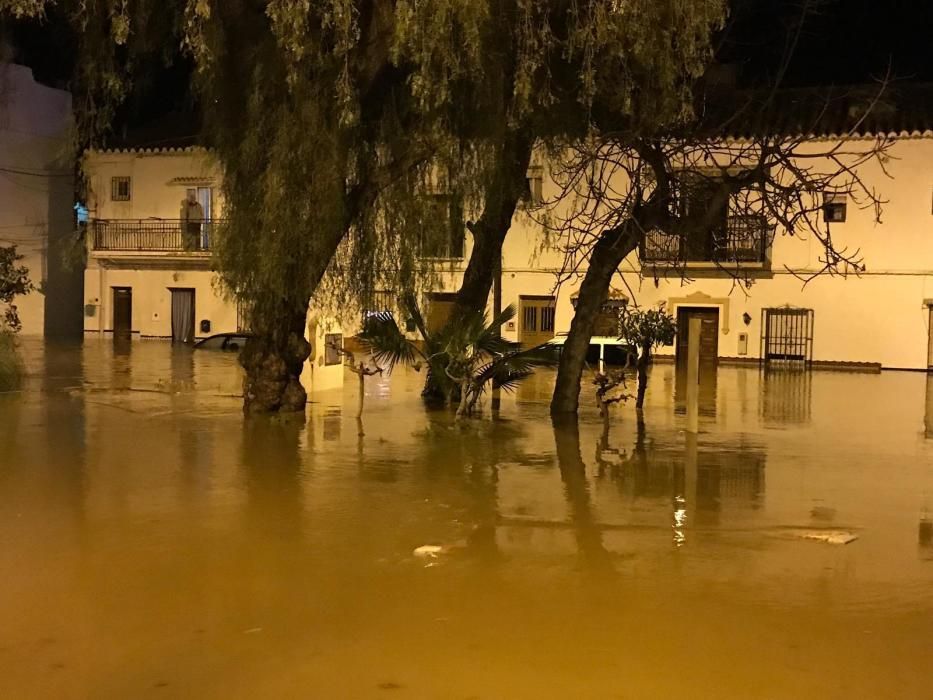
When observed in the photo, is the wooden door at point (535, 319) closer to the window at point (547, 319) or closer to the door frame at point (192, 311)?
the window at point (547, 319)

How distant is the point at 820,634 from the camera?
215 inches

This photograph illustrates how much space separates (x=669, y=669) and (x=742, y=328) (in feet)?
80.7

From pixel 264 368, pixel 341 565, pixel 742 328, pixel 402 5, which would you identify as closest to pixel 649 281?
pixel 742 328

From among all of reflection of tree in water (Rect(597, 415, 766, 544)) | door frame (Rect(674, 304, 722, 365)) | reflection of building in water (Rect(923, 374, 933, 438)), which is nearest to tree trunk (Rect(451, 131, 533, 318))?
reflection of tree in water (Rect(597, 415, 766, 544))

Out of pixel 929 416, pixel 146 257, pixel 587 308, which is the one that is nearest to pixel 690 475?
pixel 587 308

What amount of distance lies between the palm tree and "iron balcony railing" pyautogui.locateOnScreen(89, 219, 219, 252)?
73.3 ft

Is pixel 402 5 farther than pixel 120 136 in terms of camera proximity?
No

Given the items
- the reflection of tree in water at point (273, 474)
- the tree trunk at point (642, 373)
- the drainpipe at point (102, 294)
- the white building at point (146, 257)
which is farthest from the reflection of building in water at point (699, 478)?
the drainpipe at point (102, 294)

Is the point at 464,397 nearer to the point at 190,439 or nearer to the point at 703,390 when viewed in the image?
the point at 190,439

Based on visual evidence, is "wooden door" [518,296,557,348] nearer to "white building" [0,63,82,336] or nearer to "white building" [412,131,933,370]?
"white building" [412,131,933,370]

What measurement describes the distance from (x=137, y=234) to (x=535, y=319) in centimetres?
1490

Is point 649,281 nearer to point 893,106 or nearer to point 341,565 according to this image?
point 893,106

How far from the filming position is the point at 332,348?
18391mm

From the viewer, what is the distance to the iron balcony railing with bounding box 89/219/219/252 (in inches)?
1389
